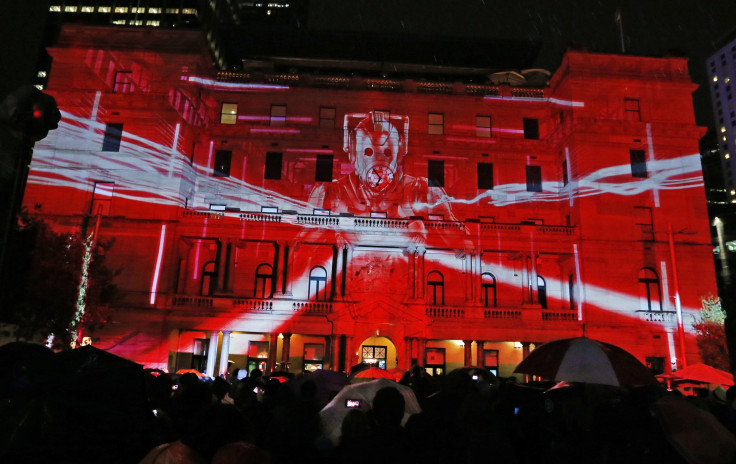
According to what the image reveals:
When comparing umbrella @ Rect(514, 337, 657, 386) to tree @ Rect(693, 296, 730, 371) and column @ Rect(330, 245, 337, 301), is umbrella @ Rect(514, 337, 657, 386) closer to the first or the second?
column @ Rect(330, 245, 337, 301)

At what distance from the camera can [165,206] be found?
1452 inches

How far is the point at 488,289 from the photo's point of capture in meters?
38.7

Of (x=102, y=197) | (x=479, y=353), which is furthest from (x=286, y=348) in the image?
(x=102, y=197)

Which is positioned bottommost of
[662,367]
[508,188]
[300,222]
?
[662,367]

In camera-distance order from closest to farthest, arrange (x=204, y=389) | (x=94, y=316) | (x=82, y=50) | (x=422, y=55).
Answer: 1. (x=204, y=389)
2. (x=94, y=316)
3. (x=82, y=50)
4. (x=422, y=55)

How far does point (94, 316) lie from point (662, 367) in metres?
35.1

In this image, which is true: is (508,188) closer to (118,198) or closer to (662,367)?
(662,367)

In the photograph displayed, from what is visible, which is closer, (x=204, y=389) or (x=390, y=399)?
(x=390, y=399)

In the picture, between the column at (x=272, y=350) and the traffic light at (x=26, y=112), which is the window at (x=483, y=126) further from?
the traffic light at (x=26, y=112)

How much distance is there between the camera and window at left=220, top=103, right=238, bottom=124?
1646 inches

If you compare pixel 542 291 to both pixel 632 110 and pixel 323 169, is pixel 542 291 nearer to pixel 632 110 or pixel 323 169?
pixel 632 110

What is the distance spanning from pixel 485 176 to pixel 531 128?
558 centimetres

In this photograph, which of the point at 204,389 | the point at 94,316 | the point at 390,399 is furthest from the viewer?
the point at 94,316

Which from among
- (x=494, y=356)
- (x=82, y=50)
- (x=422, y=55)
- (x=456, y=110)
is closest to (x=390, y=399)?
(x=494, y=356)
